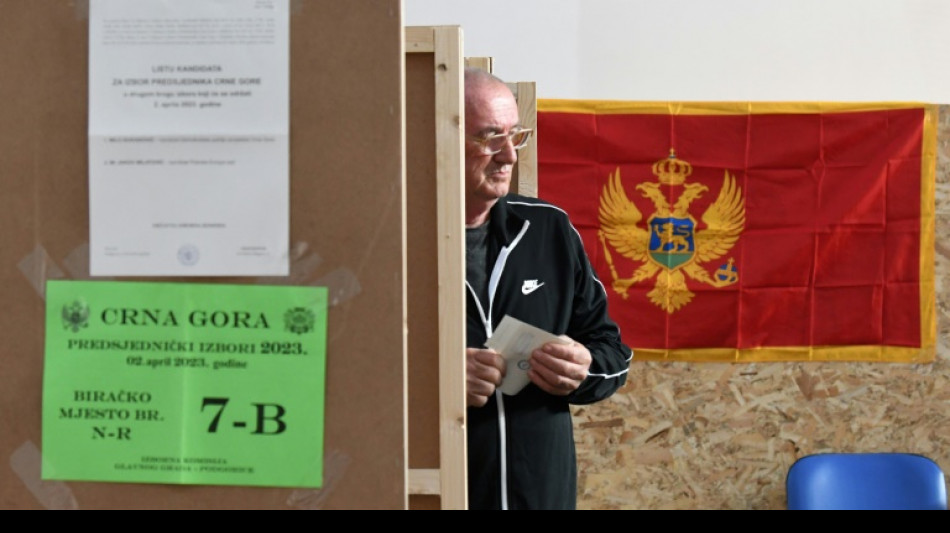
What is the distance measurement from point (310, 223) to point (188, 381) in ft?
0.54

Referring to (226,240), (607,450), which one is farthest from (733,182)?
(226,240)

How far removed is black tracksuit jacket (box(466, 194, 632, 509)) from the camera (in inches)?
83.8

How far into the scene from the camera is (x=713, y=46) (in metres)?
4.60

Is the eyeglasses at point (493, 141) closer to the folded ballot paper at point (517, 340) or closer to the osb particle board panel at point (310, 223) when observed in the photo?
the folded ballot paper at point (517, 340)

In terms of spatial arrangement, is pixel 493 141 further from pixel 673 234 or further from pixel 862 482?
pixel 673 234

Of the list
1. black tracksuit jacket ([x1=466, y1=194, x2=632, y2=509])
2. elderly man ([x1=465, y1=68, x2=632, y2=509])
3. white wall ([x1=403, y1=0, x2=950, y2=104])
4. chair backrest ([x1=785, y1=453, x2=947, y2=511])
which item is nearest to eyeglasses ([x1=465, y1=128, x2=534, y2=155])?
elderly man ([x1=465, y1=68, x2=632, y2=509])

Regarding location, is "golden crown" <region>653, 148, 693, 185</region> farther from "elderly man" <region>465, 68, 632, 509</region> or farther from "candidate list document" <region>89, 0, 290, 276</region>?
"candidate list document" <region>89, 0, 290, 276</region>

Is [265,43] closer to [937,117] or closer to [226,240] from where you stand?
[226,240]

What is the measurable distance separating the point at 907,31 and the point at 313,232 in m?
4.22

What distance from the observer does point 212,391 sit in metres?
0.96

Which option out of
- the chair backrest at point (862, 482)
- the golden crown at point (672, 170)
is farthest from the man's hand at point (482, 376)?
the golden crown at point (672, 170)
